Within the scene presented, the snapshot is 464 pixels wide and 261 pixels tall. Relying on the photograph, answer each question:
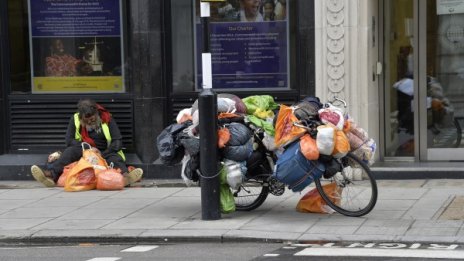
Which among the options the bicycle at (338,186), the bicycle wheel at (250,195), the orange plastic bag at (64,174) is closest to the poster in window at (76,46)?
the orange plastic bag at (64,174)

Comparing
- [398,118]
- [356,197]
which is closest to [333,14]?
[398,118]

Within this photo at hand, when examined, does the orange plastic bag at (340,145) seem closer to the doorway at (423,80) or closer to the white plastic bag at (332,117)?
the white plastic bag at (332,117)

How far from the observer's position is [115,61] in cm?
1352

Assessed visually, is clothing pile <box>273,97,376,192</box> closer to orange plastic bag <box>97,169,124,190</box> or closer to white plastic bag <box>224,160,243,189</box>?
white plastic bag <box>224,160,243,189</box>

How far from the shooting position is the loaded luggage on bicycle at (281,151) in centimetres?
966

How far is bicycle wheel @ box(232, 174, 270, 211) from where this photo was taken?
34.1ft

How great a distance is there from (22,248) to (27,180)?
4.42 m

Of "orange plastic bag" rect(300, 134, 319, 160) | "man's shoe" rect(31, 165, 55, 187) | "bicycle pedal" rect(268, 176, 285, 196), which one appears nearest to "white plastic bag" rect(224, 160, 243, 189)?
"bicycle pedal" rect(268, 176, 285, 196)

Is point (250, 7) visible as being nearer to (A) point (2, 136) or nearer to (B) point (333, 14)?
(B) point (333, 14)

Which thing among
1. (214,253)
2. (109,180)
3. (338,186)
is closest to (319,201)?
(338,186)

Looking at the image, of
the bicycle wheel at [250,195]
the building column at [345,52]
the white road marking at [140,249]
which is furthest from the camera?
the building column at [345,52]

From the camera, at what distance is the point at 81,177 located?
1242 cm

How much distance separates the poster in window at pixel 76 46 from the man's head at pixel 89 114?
2.77ft

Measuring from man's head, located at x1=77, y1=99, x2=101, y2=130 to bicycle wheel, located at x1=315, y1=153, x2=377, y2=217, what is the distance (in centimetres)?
389
